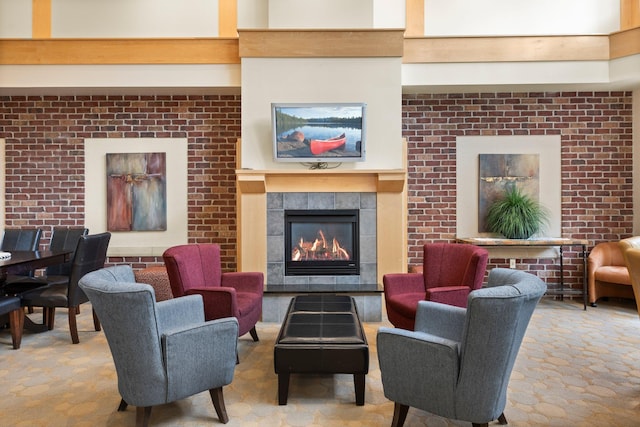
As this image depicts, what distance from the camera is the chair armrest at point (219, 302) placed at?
3021 millimetres

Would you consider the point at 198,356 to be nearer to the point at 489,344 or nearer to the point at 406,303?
the point at 489,344

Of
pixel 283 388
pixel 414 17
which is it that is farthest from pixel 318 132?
pixel 283 388

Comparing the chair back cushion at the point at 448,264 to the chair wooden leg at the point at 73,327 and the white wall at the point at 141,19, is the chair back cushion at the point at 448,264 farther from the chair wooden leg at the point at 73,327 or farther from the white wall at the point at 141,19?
the white wall at the point at 141,19

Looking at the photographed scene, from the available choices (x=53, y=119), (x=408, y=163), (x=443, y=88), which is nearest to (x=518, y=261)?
(x=408, y=163)

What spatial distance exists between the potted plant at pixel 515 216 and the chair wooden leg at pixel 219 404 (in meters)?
3.99

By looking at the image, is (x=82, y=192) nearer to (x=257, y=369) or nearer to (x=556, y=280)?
(x=257, y=369)

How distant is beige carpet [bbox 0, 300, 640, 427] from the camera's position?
2.26 metres

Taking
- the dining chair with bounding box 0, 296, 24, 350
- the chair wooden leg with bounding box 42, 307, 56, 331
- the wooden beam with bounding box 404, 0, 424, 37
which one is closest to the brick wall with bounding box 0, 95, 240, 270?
the chair wooden leg with bounding box 42, 307, 56, 331

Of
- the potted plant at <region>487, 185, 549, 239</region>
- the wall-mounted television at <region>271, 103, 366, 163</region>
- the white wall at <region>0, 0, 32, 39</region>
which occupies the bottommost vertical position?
the potted plant at <region>487, 185, 549, 239</region>

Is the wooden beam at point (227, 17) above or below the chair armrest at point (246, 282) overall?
above

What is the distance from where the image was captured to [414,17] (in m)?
5.09

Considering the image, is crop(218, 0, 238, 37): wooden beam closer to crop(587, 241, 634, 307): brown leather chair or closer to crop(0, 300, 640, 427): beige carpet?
crop(0, 300, 640, 427): beige carpet

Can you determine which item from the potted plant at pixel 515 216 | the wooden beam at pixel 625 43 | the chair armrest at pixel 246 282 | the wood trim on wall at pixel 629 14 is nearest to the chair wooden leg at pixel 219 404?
the chair armrest at pixel 246 282

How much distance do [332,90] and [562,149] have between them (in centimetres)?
316
